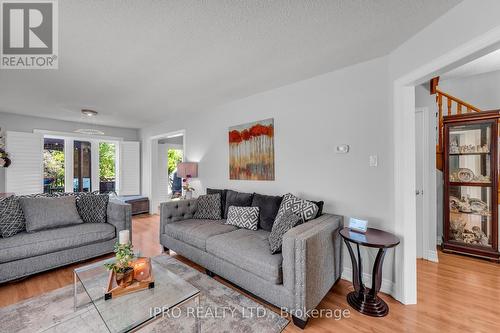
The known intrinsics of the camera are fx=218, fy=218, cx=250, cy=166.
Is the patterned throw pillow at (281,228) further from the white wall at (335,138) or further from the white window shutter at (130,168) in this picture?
the white window shutter at (130,168)

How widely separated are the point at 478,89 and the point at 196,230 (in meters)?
4.71

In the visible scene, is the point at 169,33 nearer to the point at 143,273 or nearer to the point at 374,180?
the point at 143,273

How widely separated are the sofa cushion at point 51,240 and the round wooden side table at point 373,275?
3084 mm

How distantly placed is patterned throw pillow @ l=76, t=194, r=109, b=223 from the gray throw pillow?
0.36 feet

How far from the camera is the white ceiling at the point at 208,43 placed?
152 cm

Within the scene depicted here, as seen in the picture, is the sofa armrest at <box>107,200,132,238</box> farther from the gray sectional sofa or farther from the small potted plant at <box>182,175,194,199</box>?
the small potted plant at <box>182,175,194,199</box>

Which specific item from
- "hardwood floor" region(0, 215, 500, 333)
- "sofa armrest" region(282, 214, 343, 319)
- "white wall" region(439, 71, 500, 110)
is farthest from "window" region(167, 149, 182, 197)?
"white wall" region(439, 71, 500, 110)

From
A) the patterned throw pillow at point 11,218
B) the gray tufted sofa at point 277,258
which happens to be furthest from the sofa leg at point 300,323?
the patterned throw pillow at point 11,218

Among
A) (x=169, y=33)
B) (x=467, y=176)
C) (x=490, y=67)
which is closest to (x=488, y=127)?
(x=467, y=176)

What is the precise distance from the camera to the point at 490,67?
3.13 m

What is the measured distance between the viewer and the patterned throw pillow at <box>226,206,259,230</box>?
281 cm

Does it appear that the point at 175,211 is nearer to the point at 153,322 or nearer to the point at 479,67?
the point at 153,322

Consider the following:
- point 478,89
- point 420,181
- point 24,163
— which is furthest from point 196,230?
point 478,89

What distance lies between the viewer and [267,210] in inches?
110
